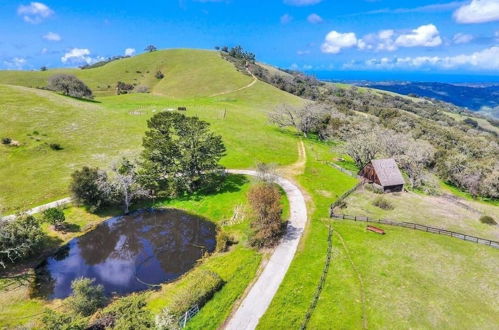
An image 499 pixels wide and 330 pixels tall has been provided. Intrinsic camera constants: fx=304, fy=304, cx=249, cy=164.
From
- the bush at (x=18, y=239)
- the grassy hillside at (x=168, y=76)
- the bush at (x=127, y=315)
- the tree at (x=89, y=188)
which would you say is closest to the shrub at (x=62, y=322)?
the bush at (x=127, y=315)

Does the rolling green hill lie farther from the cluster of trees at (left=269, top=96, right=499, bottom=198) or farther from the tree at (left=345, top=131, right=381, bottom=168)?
the tree at (left=345, top=131, right=381, bottom=168)

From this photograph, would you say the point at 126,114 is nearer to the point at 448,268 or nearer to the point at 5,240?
the point at 5,240

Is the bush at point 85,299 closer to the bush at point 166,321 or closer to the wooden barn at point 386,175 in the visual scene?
the bush at point 166,321

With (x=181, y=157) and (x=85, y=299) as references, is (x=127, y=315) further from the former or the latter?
(x=181, y=157)

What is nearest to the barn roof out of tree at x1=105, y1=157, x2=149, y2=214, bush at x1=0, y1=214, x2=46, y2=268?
tree at x1=105, y1=157, x2=149, y2=214

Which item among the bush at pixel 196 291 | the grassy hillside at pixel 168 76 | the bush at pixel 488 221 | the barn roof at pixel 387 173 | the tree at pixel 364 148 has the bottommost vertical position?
the bush at pixel 196 291

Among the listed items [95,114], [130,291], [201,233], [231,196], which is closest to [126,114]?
[95,114]
